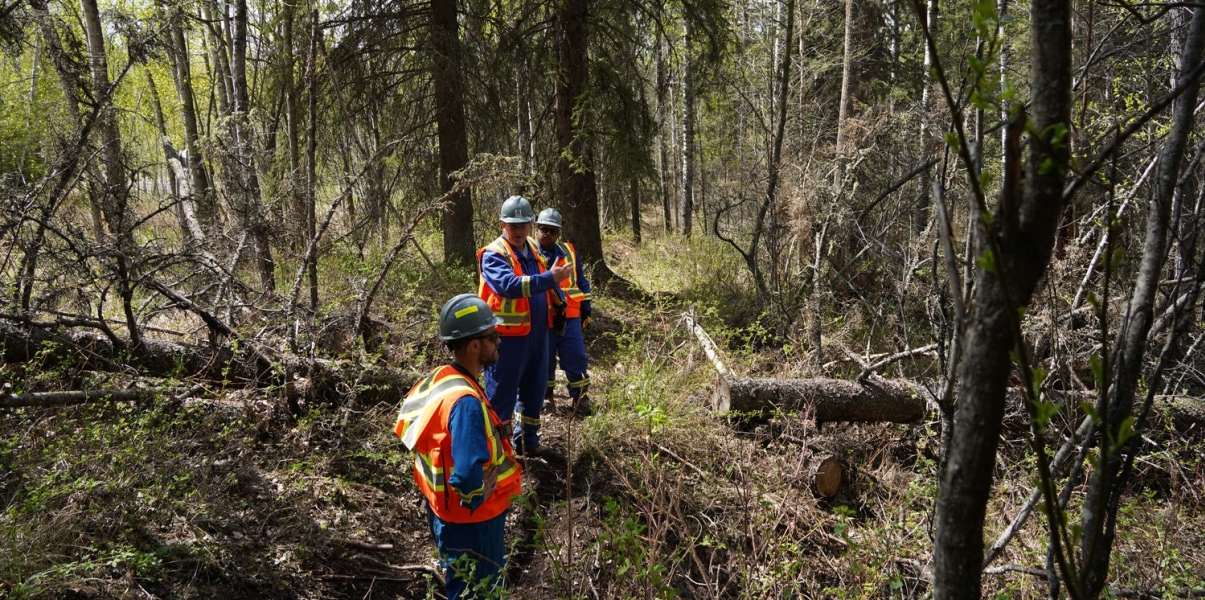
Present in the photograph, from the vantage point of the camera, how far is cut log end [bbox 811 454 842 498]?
5.01 m

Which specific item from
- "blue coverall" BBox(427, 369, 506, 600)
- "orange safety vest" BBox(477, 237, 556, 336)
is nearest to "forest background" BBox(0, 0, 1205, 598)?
"blue coverall" BBox(427, 369, 506, 600)

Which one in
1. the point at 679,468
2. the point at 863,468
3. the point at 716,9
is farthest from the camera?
the point at 716,9

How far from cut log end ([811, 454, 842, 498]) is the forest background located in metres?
0.14

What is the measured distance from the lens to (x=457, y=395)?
10.00ft

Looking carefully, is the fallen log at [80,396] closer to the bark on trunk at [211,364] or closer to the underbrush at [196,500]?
the underbrush at [196,500]

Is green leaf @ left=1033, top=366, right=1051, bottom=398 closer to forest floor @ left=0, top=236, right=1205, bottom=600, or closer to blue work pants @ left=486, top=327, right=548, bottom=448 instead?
forest floor @ left=0, top=236, right=1205, bottom=600

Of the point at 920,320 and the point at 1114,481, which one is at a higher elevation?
the point at 1114,481

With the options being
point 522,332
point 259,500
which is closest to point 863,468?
point 522,332

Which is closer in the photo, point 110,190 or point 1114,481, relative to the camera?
point 1114,481

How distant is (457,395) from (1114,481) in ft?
7.75

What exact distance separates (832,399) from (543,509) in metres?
2.65

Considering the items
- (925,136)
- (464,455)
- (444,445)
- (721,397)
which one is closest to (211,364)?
(444,445)

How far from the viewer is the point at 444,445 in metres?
3.03

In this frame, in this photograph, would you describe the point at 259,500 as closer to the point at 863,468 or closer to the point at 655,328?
the point at 863,468
